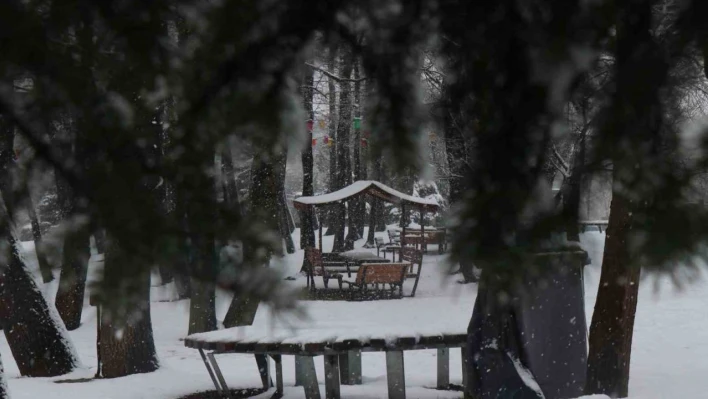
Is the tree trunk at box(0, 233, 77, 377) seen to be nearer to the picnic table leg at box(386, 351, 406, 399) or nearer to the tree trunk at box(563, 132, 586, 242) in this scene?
the picnic table leg at box(386, 351, 406, 399)

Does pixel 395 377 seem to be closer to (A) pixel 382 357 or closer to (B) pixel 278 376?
(B) pixel 278 376

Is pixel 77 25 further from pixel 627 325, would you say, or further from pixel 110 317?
pixel 627 325

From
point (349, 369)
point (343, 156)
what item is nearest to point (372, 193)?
point (343, 156)

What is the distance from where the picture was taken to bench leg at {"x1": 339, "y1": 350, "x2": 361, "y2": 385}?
25.9 feet

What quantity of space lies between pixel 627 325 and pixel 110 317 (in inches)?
251

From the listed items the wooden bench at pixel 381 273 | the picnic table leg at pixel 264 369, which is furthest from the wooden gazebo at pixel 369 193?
the picnic table leg at pixel 264 369

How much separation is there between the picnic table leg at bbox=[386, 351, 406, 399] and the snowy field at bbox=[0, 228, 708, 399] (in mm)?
321

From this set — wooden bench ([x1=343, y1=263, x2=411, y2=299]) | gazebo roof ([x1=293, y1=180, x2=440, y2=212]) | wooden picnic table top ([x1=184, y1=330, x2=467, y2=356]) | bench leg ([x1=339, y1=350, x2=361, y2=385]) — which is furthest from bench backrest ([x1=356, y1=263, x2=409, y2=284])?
wooden picnic table top ([x1=184, y1=330, x2=467, y2=356])

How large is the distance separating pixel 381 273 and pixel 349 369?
920 centimetres

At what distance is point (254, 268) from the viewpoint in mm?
2133

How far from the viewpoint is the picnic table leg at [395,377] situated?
6863mm

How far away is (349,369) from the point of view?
26.0ft

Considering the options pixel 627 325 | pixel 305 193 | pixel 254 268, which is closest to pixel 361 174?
pixel 305 193

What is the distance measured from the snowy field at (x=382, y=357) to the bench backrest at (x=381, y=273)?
1.51ft
